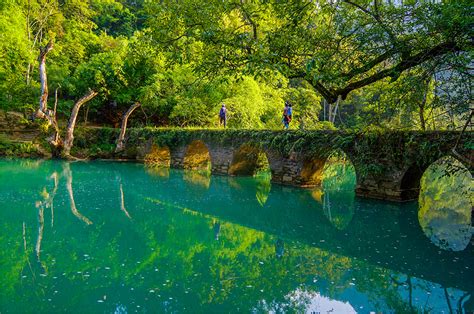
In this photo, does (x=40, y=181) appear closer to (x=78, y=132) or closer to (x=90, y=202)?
(x=90, y=202)

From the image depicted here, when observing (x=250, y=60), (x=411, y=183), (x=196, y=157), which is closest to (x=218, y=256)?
(x=250, y=60)

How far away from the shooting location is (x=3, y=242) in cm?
567

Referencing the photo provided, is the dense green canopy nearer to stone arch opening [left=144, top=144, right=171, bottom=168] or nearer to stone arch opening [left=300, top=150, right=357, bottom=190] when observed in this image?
stone arch opening [left=300, top=150, right=357, bottom=190]

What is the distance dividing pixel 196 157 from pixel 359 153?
9468 mm

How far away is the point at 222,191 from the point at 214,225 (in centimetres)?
422

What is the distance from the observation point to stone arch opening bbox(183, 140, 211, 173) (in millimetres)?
17702

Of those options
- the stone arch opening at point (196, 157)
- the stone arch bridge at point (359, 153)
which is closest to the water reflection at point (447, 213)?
the stone arch bridge at point (359, 153)

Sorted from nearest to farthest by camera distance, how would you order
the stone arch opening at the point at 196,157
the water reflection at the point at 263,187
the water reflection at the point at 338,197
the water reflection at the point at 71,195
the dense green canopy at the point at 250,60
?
the dense green canopy at the point at 250,60, the water reflection at the point at 71,195, the water reflection at the point at 338,197, the water reflection at the point at 263,187, the stone arch opening at the point at 196,157

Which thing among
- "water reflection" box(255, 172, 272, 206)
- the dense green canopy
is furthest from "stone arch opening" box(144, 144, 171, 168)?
"water reflection" box(255, 172, 272, 206)

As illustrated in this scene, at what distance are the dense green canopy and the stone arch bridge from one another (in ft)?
2.06

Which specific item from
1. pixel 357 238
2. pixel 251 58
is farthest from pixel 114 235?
pixel 357 238

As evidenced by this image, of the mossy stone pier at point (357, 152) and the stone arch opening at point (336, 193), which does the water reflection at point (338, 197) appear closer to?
the stone arch opening at point (336, 193)

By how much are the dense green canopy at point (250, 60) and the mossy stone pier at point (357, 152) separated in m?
0.63

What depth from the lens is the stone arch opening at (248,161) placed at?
14.9 metres
